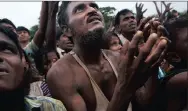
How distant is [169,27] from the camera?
226cm

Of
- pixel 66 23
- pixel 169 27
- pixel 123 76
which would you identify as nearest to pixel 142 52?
pixel 123 76

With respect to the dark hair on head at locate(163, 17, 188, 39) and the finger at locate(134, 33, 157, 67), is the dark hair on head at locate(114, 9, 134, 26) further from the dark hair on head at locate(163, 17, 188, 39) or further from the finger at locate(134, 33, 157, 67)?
the finger at locate(134, 33, 157, 67)

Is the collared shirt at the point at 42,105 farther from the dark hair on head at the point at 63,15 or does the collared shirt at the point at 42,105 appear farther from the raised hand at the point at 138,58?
the dark hair on head at the point at 63,15

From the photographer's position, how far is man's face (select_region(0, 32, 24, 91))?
1598mm

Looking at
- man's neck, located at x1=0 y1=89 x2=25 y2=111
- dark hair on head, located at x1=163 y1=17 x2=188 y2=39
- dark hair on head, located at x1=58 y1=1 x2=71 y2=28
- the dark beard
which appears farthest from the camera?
dark hair on head, located at x1=58 y1=1 x2=71 y2=28

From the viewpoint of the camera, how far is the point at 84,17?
2164mm

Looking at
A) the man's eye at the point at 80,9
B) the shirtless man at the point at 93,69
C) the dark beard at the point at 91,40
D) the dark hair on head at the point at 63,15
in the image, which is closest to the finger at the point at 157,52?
the shirtless man at the point at 93,69

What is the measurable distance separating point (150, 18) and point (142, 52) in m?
0.37

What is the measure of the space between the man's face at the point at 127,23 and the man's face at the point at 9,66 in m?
2.32

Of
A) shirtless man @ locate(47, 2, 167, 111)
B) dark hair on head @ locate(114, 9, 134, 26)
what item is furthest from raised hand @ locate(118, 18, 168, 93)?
dark hair on head @ locate(114, 9, 134, 26)

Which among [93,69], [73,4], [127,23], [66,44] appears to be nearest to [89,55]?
[93,69]

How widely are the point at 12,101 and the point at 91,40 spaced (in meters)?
0.66

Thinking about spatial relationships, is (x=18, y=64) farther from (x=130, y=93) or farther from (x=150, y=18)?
(x=150, y=18)

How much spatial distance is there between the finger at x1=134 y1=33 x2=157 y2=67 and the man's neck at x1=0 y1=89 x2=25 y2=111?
64 cm
